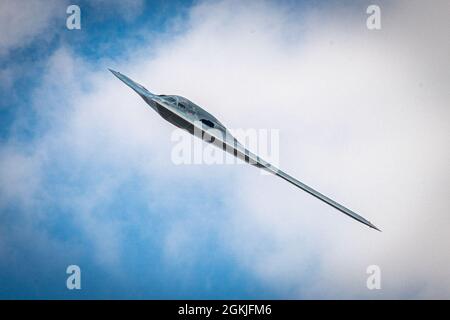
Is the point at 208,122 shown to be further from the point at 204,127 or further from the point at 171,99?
the point at 171,99

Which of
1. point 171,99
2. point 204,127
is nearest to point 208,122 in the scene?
point 204,127

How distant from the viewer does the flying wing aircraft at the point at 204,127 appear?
23.7 meters

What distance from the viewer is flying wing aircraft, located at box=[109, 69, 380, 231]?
23.7 metres

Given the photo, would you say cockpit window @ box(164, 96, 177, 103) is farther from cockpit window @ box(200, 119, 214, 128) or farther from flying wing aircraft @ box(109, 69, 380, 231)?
cockpit window @ box(200, 119, 214, 128)

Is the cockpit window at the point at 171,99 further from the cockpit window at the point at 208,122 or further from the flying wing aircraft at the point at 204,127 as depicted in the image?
the cockpit window at the point at 208,122

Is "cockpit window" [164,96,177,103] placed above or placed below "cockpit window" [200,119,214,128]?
above

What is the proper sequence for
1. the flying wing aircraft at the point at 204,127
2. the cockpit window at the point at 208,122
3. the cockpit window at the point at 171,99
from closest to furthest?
the flying wing aircraft at the point at 204,127, the cockpit window at the point at 208,122, the cockpit window at the point at 171,99

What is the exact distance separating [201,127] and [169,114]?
2098 millimetres

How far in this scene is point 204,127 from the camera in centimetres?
2438

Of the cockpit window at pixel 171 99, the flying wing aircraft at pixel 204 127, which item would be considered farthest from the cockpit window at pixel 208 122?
the cockpit window at pixel 171 99

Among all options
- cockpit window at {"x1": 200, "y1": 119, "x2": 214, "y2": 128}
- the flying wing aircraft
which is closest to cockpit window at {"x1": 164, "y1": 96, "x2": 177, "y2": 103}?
the flying wing aircraft
